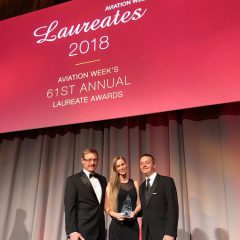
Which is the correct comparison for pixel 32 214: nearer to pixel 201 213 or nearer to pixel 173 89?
pixel 201 213

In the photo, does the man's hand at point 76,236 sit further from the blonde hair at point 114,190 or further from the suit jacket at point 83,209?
the blonde hair at point 114,190

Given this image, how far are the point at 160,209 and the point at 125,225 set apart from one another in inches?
13.0

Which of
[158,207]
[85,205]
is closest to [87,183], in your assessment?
[85,205]

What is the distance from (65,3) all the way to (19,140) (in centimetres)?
174

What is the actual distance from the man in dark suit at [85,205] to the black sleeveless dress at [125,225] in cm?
9

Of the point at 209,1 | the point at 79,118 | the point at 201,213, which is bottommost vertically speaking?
the point at 201,213

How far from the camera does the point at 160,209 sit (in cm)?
248

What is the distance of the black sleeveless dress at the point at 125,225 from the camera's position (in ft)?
8.58

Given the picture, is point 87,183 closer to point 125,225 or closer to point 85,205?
point 85,205

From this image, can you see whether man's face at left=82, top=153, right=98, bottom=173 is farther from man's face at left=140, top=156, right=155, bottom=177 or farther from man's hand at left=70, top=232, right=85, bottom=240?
man's hand at left=70, top=232, right=85, bottom=240

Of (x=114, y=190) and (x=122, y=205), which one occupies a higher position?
(x=114, y=190)

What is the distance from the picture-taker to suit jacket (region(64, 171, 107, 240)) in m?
2.56

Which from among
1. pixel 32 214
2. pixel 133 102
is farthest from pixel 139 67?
pixel 32 214

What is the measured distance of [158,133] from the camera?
12.1ft
